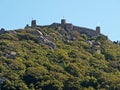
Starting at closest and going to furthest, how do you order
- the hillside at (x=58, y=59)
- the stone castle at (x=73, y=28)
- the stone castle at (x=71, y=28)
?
the hillside at (x=58, y=59) < the stone castle at (x=71, y=28) < the stone castle at (x=73, y=28)

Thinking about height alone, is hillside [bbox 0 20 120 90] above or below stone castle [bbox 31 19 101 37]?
below

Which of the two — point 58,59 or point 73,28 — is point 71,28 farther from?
point 58,59

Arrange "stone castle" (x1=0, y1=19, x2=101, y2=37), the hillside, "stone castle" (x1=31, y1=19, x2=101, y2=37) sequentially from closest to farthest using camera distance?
the hillside < "stone castle" (x1=0, y1=19, x2=101, y2=37) < "stone castle" (x1=31, y1=19, x2=101, y2=37)

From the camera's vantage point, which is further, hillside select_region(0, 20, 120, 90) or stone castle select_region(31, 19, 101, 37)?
stone castle select_region(31, 19, 101, 37)

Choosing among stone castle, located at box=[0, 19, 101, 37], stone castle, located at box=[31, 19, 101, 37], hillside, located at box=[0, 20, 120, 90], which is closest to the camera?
hillside, located at box=[0, 20, 120, 90]

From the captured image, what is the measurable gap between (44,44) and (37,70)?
16.4 m

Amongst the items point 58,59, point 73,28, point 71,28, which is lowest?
point 58,59

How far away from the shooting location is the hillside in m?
117

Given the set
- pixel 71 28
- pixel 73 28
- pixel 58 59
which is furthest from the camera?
pixel 73 28

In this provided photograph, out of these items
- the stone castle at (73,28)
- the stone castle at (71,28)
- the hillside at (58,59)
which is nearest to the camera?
the hillside at (58,59)

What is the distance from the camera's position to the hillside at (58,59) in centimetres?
11662

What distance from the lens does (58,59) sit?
132 meters

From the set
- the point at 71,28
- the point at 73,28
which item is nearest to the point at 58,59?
the point at 71,28

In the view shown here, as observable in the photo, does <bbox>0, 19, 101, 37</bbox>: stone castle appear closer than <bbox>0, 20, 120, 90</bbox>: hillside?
No
